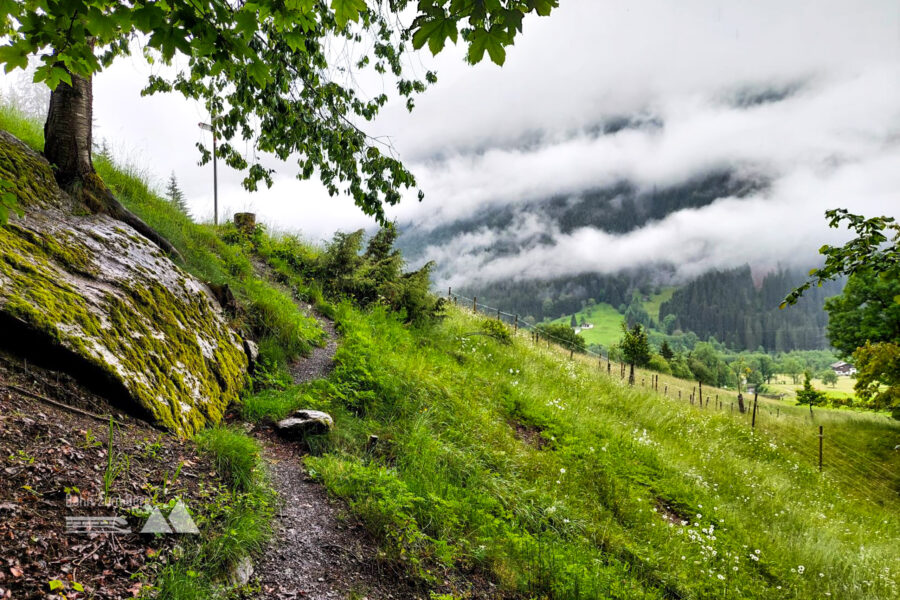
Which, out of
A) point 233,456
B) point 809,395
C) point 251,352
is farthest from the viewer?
point 809,395

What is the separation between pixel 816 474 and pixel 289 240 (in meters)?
18.4

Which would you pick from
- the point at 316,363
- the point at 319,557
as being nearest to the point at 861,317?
the point at 316,363

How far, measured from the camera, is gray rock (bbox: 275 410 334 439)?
4996 mm

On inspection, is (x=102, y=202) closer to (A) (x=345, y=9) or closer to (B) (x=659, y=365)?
(A) (x=345, y=9)

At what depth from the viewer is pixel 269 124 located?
534 centimetres

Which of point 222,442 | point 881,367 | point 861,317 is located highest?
point 861,317

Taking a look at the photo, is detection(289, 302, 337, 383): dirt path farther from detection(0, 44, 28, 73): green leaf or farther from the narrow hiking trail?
detection(0, 44, 28, 73): green leaf

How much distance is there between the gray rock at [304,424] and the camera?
500cm

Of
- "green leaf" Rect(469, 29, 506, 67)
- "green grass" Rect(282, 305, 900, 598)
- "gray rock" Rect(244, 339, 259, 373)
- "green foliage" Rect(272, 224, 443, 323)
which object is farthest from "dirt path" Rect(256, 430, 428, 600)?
"green foliage" Rect(272, 224, 443, 323)

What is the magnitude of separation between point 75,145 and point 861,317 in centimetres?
4831

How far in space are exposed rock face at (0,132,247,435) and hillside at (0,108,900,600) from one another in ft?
1.76

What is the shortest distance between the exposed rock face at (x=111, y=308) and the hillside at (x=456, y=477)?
0.54 m

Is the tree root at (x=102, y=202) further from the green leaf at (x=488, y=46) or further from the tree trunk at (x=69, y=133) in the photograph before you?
the green leaf at (x=488, y=46)

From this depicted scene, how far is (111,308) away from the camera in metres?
4.02
